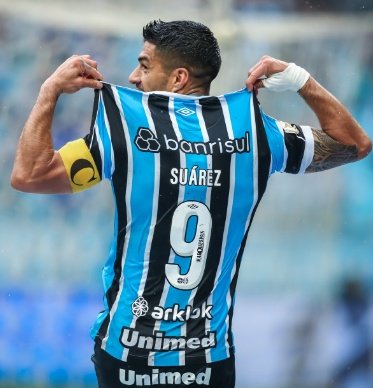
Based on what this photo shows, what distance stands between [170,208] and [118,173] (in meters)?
0.17

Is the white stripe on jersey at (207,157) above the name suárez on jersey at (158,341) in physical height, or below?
above

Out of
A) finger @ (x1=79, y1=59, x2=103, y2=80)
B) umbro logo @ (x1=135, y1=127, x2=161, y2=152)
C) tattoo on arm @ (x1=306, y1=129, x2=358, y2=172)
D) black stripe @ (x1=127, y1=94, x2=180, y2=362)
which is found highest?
finger @ (x1=79, y1=59, x2=103, y2=80)

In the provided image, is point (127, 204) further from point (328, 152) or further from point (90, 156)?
point (328, 152)

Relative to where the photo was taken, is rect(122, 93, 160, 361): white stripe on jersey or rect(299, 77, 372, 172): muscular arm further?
rect(299, 77, 372, 172): muscular arm

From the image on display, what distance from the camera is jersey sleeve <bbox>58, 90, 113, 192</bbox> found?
271 cm

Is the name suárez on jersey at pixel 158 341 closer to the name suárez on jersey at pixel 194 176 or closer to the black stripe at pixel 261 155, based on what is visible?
the black stripe at pixel 261 155

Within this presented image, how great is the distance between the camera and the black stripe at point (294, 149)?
9.46 ft

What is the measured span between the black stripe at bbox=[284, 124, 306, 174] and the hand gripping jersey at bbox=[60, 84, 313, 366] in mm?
92

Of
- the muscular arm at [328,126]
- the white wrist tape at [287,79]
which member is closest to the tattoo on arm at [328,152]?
the muscular arm at [328,126]

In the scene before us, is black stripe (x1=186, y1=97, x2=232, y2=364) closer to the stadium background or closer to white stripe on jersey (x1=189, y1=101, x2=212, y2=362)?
white stripe on jersey (x1=189, y1=101, x2=212, y2=362)

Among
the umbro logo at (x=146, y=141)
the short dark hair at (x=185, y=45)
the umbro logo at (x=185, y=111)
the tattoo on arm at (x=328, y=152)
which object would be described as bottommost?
the tattoo on arm at (x=328, y=152)

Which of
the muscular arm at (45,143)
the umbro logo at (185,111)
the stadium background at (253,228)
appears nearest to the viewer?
the muscular arm at (45,143)

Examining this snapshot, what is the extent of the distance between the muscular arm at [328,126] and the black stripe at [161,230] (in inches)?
13.9

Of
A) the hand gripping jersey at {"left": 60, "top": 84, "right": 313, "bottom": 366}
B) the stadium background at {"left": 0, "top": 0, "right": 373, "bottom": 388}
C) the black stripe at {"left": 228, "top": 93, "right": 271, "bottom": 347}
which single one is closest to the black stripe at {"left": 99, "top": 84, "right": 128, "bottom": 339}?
the hand gripping jersey at {"left": 60, "top": 84, "right": 313, "bottom": 366}
